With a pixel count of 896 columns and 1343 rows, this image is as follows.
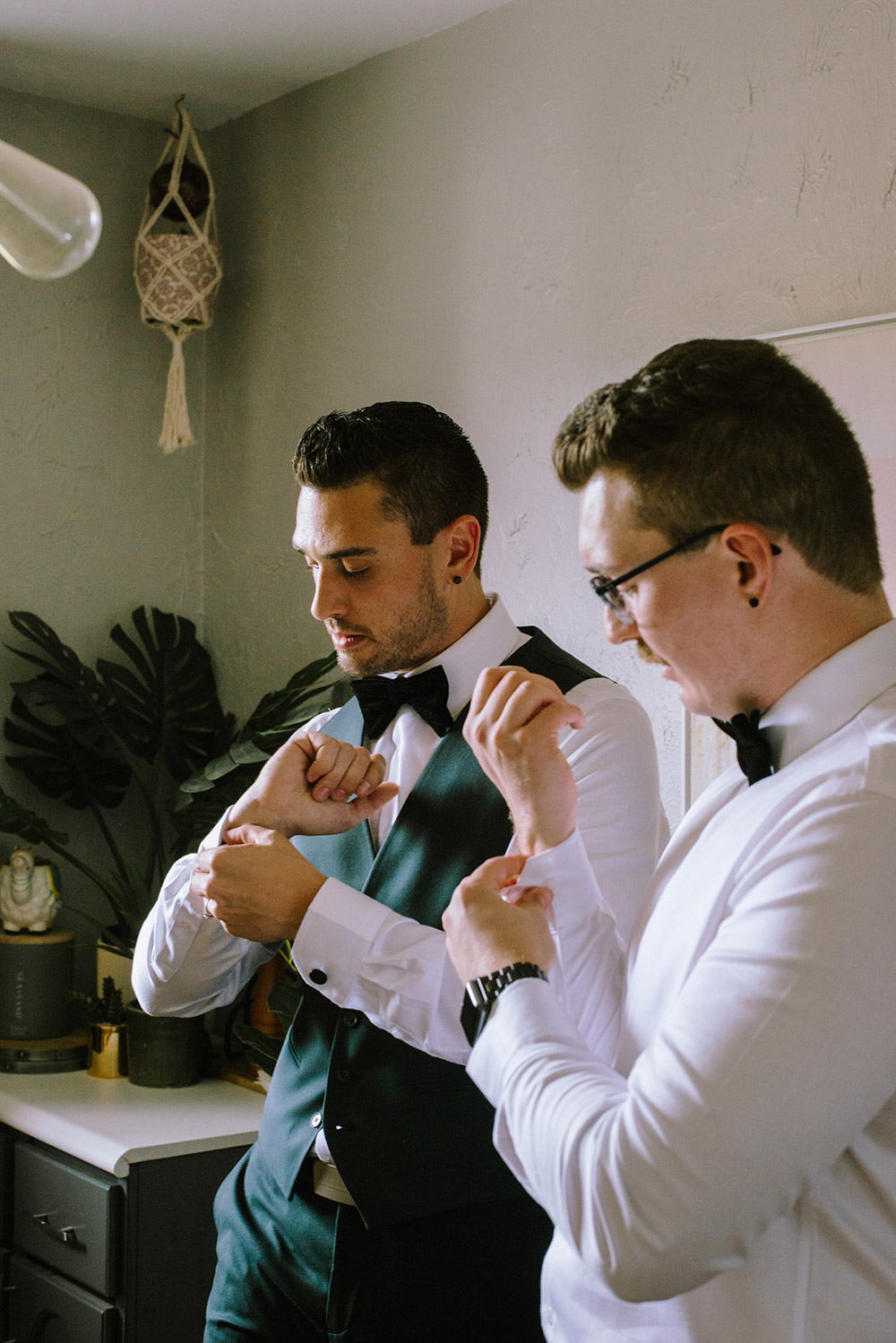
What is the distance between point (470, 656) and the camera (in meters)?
1.63

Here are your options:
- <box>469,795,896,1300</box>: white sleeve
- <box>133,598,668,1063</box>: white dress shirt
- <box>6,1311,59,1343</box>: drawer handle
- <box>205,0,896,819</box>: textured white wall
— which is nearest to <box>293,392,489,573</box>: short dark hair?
<box>133,598,668,1063</box>: white dress shirt

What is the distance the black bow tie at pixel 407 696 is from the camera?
5.31ft

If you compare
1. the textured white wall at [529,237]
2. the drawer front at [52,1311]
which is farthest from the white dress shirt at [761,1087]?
the drawer front at [52,1311]

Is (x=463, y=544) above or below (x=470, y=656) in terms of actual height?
above

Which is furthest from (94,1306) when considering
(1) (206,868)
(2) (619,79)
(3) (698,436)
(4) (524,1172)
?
(2) (619,79)

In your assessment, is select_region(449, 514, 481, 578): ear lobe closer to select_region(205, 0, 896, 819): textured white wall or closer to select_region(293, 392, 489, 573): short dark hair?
select_region(293, 392, 489, 573): short dark hair

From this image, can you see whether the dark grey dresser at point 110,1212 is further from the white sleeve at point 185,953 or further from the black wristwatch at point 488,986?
the black wristwatch at point 488,986

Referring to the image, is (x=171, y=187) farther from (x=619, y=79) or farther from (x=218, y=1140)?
(x=218, y=1140)

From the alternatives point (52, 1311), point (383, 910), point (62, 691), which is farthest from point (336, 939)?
point (62, 691)

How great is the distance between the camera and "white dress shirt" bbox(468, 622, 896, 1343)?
0.73 metres

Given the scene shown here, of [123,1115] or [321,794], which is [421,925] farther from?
[123,1115]

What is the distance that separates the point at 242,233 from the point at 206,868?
7.08 ft

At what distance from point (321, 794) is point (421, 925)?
0.22 metres

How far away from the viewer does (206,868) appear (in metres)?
1.46
